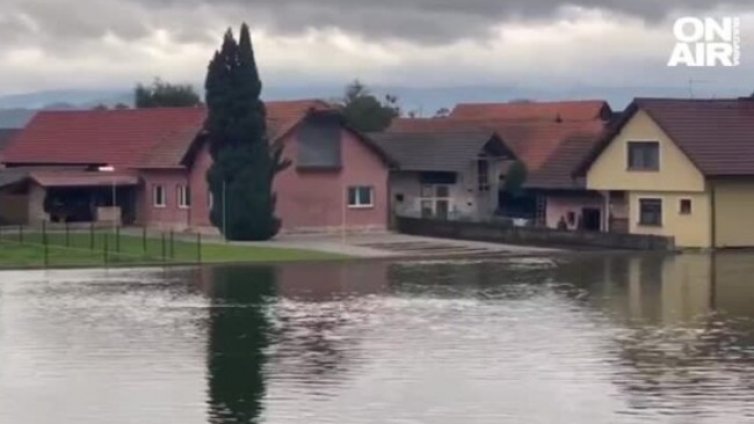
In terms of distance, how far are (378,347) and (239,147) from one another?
27.9 metres

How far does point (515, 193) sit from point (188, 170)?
1199 cm

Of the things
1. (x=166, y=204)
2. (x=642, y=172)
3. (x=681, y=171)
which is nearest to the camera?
(x=681, y=171)

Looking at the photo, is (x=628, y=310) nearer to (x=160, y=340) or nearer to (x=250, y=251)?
(x=160, y=340)

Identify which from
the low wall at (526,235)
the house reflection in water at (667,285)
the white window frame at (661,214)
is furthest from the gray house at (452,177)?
the house reflection in water at (667,285)

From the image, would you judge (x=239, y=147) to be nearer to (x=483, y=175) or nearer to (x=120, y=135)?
(x=483, y=175)

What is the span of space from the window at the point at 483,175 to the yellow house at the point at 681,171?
7975 mm

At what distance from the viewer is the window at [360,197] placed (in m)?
60.1

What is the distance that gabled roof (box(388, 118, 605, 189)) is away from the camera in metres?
60.3

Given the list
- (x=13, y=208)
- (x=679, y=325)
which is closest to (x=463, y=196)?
(x=13, y=208)

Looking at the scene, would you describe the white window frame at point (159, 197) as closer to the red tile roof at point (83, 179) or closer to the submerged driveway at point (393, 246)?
the red tile roof at point (83, 179)

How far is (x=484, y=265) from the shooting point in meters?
47.0

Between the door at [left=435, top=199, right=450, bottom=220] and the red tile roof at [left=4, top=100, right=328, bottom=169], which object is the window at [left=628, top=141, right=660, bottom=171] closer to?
the door at [left=435, top=199, right=450, bottom=220]

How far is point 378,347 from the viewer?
27.8 metres

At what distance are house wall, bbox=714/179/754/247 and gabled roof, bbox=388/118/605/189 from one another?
6229 mm
